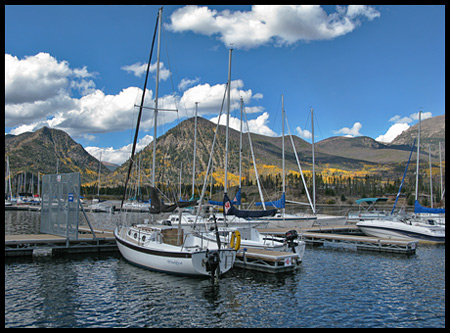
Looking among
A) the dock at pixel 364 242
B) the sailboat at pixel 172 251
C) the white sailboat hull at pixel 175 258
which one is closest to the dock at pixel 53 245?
the sailboat at pixel 172 251

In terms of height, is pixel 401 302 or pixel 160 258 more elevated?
pixel 160 258

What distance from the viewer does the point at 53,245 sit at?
1137 inches

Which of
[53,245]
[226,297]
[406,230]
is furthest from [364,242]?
[53,245]

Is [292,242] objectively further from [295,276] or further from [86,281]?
[86,281]

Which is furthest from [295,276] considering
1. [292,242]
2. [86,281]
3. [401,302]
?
[86,281]

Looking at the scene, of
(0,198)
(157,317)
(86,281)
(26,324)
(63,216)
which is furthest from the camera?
(63,216)

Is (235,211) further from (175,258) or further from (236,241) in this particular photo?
(175,258)

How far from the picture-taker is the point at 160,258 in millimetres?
21297

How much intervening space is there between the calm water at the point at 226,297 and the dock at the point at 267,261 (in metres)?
0.62

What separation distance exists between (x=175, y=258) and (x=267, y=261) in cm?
660

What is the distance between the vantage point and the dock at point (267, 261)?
22.8 meters

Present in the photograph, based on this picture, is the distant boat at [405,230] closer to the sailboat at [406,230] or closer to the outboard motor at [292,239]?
the sailboat at [406,230]

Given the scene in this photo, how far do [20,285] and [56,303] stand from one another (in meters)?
4.45

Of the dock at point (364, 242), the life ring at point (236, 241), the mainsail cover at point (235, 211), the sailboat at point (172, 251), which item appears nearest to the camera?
the sailboat at point (172, 251)
